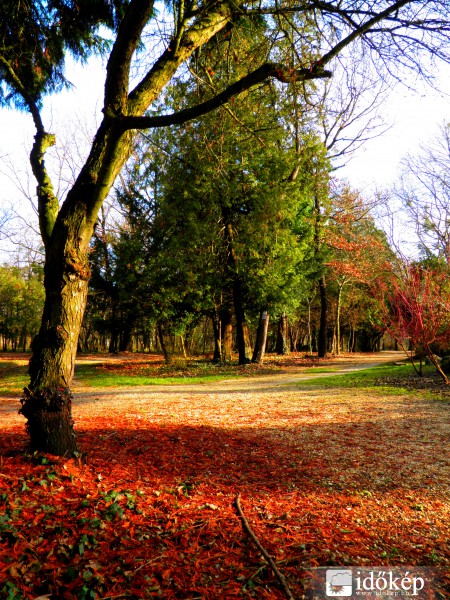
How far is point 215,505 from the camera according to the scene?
10.1ft

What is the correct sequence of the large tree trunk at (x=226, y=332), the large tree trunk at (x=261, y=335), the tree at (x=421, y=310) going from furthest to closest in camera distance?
1. the large tree trunk at (x=226, y=332)
2. the large tree trunk at (x=261, y=335)
3. the tree at (x=421, y=310)

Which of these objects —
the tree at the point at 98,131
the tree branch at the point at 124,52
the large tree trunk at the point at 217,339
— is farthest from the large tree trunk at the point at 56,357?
the large tree trunk at the point at 217,339

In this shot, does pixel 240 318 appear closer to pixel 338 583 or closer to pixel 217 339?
pixel 217 339

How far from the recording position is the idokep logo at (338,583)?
2174mm

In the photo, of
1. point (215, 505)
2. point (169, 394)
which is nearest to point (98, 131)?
point (215, 505)

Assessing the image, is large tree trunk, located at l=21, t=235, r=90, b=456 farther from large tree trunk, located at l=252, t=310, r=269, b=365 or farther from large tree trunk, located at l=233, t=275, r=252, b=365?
large tree trunk, located at l=252, t=310, r=269, b=365

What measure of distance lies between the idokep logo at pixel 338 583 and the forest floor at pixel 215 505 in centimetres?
7

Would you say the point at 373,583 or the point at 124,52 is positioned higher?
the point at 124,52

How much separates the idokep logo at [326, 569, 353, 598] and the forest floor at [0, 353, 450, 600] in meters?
0.07

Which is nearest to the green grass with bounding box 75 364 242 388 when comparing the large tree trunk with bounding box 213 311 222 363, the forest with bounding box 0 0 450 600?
the forest with bounding box 0 0 450 600

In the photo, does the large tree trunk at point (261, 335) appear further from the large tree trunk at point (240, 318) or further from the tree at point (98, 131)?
the tree at point (98, 131)

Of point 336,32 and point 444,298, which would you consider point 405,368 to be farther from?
point 336,32

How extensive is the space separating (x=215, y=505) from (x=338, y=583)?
3.65 ft

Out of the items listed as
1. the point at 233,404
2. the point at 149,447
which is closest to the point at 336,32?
the point at 149,447
